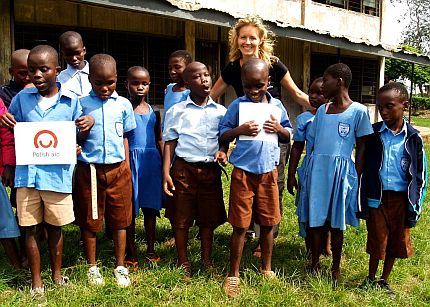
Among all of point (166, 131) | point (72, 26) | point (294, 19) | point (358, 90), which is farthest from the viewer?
point (358, 90)

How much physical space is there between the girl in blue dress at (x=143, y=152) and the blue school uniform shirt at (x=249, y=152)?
629 millimetres

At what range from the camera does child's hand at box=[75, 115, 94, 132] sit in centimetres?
303

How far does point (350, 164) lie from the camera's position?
3.27m

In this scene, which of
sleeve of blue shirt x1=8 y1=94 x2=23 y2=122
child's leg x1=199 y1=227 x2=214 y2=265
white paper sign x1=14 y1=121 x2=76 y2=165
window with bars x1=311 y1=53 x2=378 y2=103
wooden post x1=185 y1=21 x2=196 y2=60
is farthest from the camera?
window with bars x1=311 y1=53 x2=378 y2=103

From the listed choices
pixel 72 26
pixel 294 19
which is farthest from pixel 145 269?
→ pixel 294 19

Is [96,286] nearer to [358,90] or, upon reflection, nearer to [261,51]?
[261,51]

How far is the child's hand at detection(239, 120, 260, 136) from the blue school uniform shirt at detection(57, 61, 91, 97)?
1240 mm

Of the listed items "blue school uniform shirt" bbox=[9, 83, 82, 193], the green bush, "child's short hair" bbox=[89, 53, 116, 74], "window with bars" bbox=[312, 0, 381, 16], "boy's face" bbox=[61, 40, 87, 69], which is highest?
"window with bars" bbox=[312, 0, 381, 16]

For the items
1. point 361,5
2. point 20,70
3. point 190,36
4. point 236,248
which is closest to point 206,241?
point 236,248

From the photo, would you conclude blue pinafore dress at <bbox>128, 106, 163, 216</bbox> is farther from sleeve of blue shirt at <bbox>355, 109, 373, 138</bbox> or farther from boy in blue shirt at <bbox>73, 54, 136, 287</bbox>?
sleeve of blue shirt at <bbox>355, 109, 373, 138</bbox>

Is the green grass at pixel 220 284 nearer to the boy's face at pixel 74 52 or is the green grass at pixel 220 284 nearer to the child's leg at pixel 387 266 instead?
the child's leg at pixel 387 266

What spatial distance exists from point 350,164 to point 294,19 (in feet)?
34.2

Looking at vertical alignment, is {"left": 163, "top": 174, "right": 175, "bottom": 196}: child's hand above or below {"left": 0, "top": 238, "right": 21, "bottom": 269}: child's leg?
above

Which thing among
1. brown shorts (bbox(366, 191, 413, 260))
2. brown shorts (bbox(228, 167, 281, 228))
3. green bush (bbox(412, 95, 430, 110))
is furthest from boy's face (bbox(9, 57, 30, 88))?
green bush (bbox(412, 95, 430, 110))
